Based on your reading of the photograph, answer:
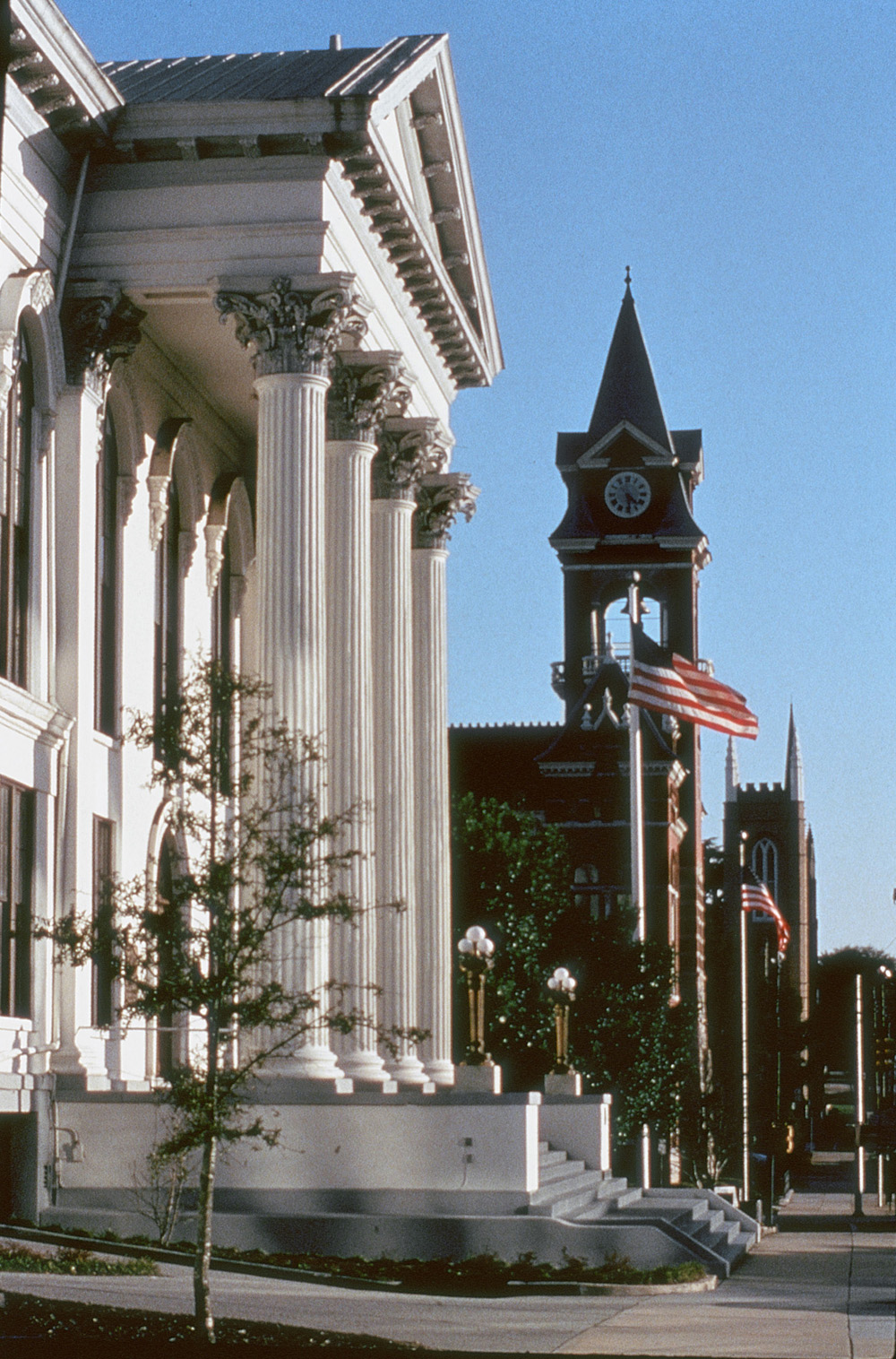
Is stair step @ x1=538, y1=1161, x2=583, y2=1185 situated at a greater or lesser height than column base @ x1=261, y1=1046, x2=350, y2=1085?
lesser

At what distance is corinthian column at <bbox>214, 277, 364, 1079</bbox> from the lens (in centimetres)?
3506

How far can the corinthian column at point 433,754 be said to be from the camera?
46.0 m

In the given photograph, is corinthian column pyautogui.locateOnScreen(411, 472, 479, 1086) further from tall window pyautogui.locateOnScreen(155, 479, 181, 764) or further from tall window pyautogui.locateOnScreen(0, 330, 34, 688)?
tall window pyautogui.locateOnScreen(0, 330, 34, 688)

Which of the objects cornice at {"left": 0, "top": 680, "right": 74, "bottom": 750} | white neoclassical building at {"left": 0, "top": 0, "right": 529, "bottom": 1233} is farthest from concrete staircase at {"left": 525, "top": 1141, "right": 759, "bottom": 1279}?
cornice at {"left": 0, "top": 680, "right": 74, "bottom": 750}

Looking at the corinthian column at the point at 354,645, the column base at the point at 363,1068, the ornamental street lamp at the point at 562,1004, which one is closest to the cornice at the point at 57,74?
the corinthian column at the point at 354,645

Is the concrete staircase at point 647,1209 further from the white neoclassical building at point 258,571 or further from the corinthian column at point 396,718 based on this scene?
the corinthian column at point 396,718

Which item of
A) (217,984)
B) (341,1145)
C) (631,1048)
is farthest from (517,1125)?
(631,1048)

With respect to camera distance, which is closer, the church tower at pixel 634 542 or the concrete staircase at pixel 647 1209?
the concrete staircase at pixel 647 1209

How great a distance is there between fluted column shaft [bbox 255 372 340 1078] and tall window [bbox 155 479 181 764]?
21.8ft

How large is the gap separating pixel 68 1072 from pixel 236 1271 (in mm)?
5514

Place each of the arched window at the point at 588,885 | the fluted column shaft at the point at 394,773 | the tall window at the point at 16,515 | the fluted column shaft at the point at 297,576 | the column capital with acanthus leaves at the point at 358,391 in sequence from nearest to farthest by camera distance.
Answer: the tall window at the point at 16,515, the fluted column shaft at the point at 297,576, the column capital with acanthus leaves at the point at 358,391, the fluted column shaft at the point at 394,773, the arched window at the point at 588,885

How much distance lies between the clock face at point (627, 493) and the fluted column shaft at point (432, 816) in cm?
6943

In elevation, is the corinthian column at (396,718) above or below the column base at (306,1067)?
above

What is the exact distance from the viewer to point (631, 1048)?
65250 millimetres
